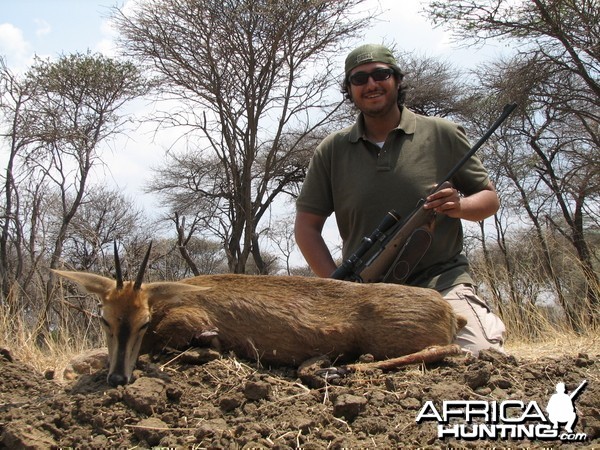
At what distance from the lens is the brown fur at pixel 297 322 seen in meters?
3.41

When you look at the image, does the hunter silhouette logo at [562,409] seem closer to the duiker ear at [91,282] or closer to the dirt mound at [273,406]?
the dirt mound at [273,406]

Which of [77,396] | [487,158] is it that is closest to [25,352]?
[77,396]

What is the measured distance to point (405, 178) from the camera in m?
4.35

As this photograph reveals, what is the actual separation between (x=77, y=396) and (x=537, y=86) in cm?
1141

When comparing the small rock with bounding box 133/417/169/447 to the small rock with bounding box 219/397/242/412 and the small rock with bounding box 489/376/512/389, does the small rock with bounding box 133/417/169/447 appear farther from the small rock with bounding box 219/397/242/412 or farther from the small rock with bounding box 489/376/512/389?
the small rock with bounding box 489/376/512/389

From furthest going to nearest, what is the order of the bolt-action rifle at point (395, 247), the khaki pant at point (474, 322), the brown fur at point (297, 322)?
the bolt-action rifle at point (395, 247), the khaki pant at point (474, 322), the brown fur at point (297, 322)

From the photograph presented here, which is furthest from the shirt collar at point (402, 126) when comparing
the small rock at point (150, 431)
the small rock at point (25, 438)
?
the small rock at point (25, 438)

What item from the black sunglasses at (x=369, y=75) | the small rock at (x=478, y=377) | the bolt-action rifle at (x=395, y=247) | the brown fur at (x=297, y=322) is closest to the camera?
the small rock at (x=478, y=377)

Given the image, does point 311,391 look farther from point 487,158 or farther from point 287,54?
point 487,158

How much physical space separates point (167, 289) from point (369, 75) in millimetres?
2101

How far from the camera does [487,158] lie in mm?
18219

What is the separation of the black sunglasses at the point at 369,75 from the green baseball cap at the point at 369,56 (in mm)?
73

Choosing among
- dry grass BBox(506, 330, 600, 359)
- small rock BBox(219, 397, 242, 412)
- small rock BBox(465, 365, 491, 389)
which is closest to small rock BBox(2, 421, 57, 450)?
small rock BBox(219, 397, 242, 412)

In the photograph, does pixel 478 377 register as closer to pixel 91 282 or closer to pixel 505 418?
pixel 505 418
